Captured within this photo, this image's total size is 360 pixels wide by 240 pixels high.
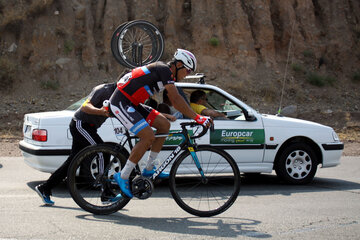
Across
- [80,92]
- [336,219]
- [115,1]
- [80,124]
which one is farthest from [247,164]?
[115,1]

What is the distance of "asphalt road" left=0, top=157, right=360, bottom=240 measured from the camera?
5.02m

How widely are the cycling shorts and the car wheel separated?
3.27 meters

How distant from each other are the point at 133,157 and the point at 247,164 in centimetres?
306

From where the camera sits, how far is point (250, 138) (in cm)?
812

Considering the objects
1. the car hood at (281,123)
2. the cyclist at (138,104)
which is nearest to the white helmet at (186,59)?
the cyclist at (138,104)

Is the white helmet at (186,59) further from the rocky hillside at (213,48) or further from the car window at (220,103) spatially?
the rocky hillside at (213,48)

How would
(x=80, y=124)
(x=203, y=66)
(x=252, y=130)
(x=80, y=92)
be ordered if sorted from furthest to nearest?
(x=203, y=66) < (x=80, y=92) < (x=252, y=130) < (x=80, y=124)

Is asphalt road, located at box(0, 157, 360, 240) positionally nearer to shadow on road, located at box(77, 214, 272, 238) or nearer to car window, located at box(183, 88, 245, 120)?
shadow on road, located at box(77, 214, 272, 238)

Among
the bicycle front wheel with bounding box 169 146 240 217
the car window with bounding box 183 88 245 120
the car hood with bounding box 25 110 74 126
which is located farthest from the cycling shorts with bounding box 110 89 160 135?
the car window with bounding box 183 88 245 120

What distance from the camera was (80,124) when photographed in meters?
6.32

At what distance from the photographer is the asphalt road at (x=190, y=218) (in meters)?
5.02

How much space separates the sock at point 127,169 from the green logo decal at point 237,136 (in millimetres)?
2595

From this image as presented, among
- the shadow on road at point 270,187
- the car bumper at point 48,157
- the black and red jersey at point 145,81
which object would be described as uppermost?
the black and red jersey at point 145,81

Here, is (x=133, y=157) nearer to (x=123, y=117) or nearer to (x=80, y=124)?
(x=123, y=117)
